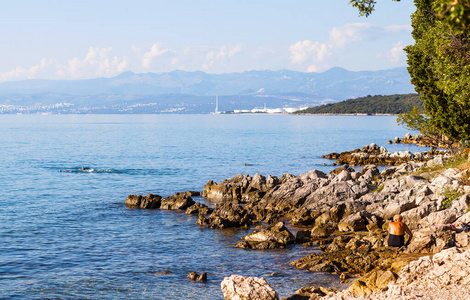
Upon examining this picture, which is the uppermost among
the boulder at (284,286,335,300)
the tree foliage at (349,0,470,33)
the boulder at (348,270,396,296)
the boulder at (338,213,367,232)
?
the tree foliage at (349,0,470,33)

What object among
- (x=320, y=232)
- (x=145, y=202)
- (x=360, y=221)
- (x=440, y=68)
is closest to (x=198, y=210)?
(x=145, y=202)

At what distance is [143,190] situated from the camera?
49.3 metres

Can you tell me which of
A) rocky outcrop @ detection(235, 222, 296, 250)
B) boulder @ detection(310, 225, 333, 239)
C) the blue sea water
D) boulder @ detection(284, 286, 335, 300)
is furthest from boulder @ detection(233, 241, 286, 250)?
boulder @ detection(284, 286, 335, 300)

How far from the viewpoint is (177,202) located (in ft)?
128

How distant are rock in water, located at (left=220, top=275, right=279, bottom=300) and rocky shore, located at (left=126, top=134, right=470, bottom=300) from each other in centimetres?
4

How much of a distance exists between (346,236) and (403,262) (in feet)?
27.5

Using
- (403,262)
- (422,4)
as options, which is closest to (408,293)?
(403,262)

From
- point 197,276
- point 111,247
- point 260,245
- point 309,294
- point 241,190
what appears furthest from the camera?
point 241,190

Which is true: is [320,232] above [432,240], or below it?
below

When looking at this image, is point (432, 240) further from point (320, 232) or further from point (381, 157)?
point (381, 157)

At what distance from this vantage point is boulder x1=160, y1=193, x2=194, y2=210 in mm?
38719

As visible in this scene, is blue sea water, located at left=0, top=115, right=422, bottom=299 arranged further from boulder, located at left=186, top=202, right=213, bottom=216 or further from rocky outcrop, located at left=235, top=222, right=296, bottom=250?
boulder, located at left=186, top=202, right=213, bottom=216

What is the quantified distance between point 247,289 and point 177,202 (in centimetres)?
2313

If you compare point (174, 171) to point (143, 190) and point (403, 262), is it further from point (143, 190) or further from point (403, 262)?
point (403, 262)
